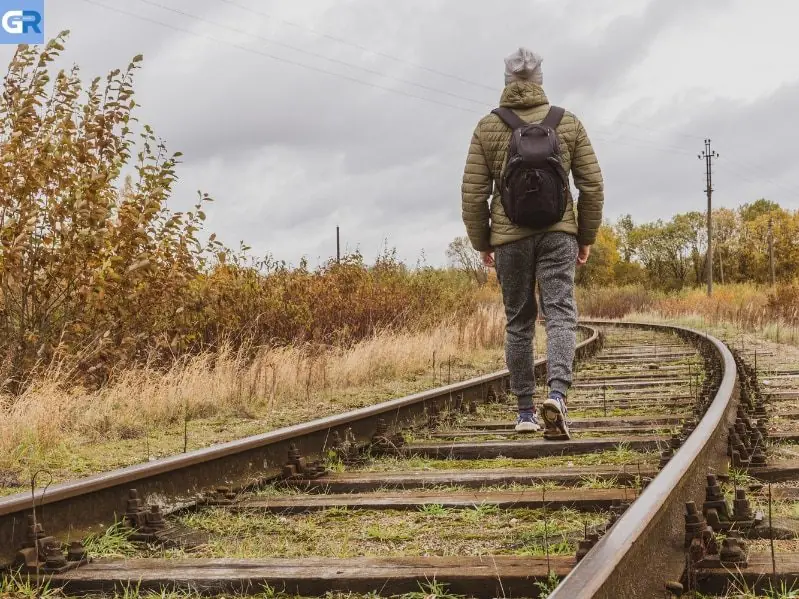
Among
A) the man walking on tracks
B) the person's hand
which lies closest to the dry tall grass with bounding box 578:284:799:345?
the person's hand

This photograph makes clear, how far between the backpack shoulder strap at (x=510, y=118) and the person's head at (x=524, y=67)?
0.18m

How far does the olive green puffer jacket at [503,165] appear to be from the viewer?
213 inches

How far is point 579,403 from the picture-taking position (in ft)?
25.4

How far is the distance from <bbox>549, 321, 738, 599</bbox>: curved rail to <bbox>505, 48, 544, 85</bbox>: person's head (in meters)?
2.28

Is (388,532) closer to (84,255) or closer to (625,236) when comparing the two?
(84,255)

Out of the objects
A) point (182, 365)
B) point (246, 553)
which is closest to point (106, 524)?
point (246, 553)

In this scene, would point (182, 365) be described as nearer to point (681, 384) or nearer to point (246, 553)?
point (681, 384)

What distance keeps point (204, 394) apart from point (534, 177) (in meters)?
3.87

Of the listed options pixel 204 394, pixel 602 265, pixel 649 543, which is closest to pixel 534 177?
pixel 649 543

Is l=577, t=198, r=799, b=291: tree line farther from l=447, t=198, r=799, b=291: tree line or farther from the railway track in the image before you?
the railway track

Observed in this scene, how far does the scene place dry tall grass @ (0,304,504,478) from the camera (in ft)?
19.9

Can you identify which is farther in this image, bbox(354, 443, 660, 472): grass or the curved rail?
bbox(354, 443, 660, 472): grass

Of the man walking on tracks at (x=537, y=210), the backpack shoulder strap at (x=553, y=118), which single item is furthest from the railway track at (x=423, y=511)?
the backpack shoulder strap at (x=553, y=118)

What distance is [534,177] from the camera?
5117 millimetres
